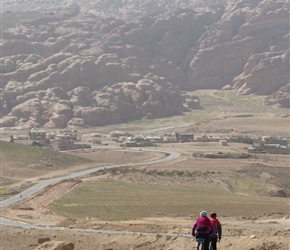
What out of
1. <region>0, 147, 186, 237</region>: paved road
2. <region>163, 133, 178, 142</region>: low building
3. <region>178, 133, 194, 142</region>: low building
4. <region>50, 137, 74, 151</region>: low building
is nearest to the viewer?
<region>0, 147, 186, 237</region>: paved road

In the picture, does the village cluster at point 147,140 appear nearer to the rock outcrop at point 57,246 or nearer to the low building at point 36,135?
the low building at point 36,135

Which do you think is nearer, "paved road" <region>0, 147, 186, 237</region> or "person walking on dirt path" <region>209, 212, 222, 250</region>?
"person walking on dirt path" <region>209, 212, 222, 250</region>

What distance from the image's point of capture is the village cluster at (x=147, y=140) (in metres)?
136

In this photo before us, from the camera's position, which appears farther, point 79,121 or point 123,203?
point 79,121

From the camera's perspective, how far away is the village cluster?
136250mm

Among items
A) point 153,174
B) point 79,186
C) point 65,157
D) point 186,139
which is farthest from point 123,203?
point 186,139

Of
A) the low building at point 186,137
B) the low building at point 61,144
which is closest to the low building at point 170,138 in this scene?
the low building at point 186,137

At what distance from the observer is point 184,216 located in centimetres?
5859

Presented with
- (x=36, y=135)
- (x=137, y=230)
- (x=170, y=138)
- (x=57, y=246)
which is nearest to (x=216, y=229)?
(x=57, y=246)

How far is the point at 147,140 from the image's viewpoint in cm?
15312

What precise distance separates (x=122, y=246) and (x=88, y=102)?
501 ft

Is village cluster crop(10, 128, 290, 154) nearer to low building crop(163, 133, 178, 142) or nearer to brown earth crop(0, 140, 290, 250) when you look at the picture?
→ low building crop(163, 133, 178, 142)

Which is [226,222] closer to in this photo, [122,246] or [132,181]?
[122,246]

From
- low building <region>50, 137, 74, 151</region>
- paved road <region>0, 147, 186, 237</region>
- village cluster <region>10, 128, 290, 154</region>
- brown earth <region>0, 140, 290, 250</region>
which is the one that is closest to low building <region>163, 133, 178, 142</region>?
Answer: village cluster <region>10, 128, 290, 154</region>
